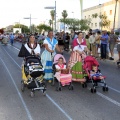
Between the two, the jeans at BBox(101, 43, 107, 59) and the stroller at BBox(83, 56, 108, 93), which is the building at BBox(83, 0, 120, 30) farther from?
the stroller at BBox(83, 56, 108, 93)

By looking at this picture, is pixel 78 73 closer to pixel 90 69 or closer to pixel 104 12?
pixel 90 69

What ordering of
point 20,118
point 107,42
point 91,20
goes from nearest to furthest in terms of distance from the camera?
point 20,118, point 107,42, point 91,20

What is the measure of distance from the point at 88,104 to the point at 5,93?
255cm


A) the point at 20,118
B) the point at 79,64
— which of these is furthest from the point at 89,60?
the point at 20,118

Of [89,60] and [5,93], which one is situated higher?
[89,60]

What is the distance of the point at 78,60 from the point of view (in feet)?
31.9

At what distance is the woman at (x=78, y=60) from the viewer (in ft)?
31.0

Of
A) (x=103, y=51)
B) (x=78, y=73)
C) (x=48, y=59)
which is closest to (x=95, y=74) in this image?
(x=78, y=73)

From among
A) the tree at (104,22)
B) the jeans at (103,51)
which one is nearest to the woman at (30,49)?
the jeans at (103,51)

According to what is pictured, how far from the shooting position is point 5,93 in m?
8.31

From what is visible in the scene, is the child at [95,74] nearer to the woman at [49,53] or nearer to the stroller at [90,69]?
the stroller at [90,69]

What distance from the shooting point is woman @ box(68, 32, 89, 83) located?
31.0ft

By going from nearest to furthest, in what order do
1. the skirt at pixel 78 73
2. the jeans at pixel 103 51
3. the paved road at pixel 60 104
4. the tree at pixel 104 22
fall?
the paved road at pixel 60 104
the skirt at pixel 78 73
the jeans at pixel 103 51
the tree at pixel 104 22

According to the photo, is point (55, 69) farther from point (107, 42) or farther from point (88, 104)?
point (107, 42)
